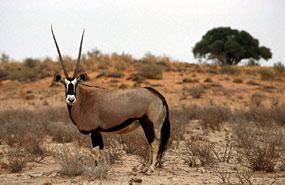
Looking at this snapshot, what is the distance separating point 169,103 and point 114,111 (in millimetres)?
11332

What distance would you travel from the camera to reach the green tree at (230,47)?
3631cm

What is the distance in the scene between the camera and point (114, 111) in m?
4.81

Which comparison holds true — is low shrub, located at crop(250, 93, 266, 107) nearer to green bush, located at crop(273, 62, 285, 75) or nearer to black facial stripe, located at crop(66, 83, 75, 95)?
green bush, located at crop(273, 62, 285, 75)

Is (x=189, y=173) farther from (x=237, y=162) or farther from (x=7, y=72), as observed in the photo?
(x=7, y=72)

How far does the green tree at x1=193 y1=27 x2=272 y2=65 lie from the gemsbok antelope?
32.0 meters

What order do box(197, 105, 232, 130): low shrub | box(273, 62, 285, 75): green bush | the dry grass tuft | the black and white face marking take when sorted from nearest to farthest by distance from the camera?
the black and white face marking < the dry grass tuft < box(197, 105, 232, 130): low shrub < box(273, 62, 285, 75): green bush

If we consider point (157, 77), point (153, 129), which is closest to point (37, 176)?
point (153, 129)

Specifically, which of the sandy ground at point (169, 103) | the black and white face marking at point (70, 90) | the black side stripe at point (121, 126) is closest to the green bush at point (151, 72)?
the sandy ground at point (169, 103)

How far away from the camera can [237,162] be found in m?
5.94

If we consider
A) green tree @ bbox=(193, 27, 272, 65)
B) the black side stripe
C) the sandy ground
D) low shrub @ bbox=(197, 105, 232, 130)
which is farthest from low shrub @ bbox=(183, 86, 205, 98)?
green tree @ bbox=(193, 27, 272, 65)

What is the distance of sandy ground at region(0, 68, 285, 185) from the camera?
4.75 meters

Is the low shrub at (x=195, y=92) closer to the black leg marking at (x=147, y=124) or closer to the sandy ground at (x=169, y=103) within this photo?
the sandy ground at (x=169, y=103)

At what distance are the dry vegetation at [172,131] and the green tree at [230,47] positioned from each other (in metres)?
Answer: 10.5

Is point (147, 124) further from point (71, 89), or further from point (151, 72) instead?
point (151, 72)
